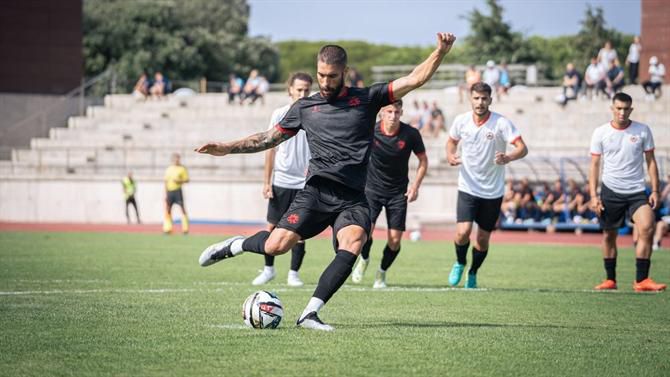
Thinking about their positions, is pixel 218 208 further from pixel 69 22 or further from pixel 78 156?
pixel 69 22

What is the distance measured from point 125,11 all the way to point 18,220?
34113 mm

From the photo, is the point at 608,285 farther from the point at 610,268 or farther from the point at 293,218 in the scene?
the point at 293,218

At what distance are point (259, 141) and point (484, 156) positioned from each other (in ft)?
16.2

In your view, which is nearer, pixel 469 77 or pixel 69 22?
pixel 469 77

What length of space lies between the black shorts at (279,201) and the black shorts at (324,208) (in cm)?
462

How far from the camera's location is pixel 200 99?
46281mm

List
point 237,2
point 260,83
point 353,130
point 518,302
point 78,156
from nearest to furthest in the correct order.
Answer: point 353,130 → point 518,302 → point 78,156 → point 260,83 → point 237,2

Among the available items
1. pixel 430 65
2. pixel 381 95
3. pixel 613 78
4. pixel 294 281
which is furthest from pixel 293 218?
pixel 613 78

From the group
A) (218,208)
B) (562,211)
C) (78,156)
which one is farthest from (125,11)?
(562,211)

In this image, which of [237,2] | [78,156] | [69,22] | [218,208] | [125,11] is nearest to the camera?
[218,208]

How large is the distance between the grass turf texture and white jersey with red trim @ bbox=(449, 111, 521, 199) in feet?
4.32

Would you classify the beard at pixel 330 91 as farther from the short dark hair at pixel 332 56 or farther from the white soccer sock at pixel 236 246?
the white soccer sock at pixel 236 246

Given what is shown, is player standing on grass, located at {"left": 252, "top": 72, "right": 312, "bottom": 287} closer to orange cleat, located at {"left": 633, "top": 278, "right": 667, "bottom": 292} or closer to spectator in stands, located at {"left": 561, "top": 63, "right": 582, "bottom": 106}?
orange cleat, located at {"left": 633, "top": 278, "right": 667, "bottom": 292}

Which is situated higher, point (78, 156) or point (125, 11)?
point (125, 11)
